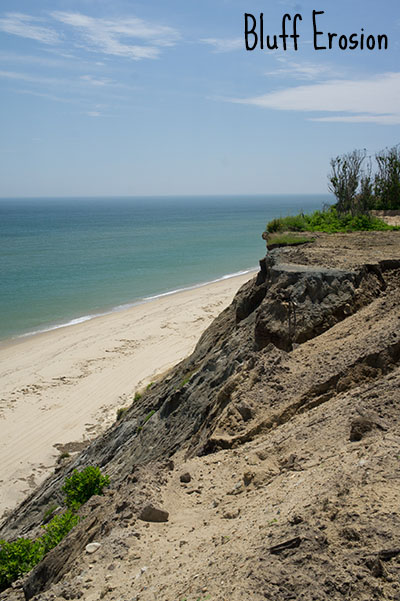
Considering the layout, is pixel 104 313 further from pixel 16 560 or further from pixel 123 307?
pixel 16 560

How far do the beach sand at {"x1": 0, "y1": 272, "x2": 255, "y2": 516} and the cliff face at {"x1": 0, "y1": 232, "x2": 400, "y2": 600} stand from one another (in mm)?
4209

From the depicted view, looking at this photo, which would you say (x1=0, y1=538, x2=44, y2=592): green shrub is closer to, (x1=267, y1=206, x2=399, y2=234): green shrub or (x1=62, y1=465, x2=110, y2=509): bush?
(x1=62, y1=465, x2=110, y2=509): bush

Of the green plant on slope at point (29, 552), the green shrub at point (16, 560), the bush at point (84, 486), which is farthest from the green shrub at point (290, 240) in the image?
the green shrub at point (16, 560)

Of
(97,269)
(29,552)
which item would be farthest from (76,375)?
(97,269)

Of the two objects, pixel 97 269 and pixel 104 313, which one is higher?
pixel 97 269

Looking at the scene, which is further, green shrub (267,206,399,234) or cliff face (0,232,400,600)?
green shrub (267,206,399,234)

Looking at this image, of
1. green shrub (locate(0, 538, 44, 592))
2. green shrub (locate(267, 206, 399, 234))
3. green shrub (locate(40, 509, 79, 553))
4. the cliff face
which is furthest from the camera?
green shrub (locate(267, 206, 399, 234))

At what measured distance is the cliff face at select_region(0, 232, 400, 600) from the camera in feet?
12.2

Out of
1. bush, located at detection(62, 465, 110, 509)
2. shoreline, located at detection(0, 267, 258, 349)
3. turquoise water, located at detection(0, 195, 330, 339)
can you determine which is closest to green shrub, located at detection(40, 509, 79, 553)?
bush, located at detection(62, 465, 110, 509)

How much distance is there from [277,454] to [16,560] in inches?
153

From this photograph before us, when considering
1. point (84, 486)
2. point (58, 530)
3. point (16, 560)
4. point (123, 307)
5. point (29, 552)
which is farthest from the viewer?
point (123, 307)

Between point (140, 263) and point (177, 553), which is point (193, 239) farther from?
point (177, 553)

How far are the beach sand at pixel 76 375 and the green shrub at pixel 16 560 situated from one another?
624cm

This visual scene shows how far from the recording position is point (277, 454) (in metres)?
5.74
